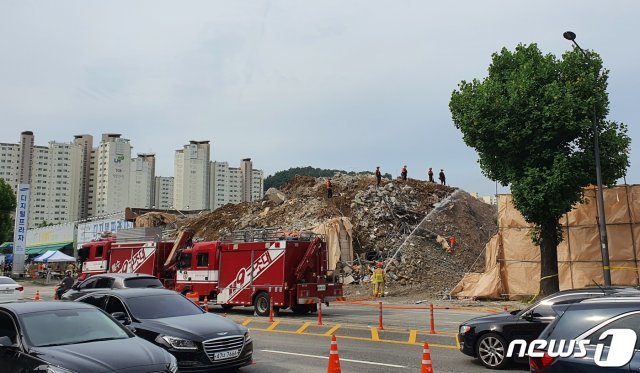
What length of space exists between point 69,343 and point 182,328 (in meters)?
2.30

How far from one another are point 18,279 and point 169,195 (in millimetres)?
77618

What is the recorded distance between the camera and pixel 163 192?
122875 mm

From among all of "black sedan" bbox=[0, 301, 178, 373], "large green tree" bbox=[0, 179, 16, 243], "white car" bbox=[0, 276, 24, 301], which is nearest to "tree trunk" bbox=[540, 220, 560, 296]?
"black sedan" bbox=[0, 301, 178, 373]

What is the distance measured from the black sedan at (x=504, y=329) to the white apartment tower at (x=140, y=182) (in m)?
105

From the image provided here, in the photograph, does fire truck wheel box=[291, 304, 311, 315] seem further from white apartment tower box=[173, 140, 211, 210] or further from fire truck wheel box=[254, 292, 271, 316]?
white apartment tower box=[173, 140, 211, 210]

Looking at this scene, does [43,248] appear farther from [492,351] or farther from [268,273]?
→ [492,351]

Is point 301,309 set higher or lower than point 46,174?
lower

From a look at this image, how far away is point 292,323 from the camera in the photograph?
1747 cm

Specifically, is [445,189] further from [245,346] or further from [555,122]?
[245,346]

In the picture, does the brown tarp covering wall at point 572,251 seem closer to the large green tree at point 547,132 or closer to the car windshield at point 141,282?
the large green tree at point 547,132

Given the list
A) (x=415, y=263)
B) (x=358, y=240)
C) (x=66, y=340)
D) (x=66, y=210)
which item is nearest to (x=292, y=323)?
(x=66, y=340)

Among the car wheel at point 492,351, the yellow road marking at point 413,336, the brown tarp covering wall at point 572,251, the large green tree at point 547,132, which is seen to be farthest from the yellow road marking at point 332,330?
the brown tarp covering wall at point 572,251

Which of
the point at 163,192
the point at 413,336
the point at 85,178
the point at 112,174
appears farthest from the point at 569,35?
the point at 163,192

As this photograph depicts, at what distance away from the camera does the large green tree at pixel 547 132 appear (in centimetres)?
2033
